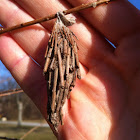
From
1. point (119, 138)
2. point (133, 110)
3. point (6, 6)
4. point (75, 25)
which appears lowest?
point (119, 138)

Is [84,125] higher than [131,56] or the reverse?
the reverse

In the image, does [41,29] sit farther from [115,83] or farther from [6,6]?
[115,83]

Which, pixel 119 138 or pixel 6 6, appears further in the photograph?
pixel 6 6

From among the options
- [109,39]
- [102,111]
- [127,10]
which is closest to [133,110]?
[102,111]

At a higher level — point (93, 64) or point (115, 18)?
point (115, 18)
